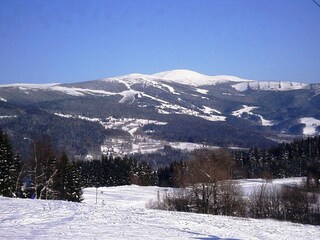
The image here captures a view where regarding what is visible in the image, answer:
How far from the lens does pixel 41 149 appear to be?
44.8m

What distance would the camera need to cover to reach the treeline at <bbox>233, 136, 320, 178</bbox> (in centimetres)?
11231

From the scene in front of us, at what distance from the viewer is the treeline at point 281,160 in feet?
368

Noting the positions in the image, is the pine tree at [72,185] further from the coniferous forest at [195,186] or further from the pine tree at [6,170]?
the pine tree at [6,170]

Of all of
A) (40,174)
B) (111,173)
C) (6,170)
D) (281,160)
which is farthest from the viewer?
(281,160)

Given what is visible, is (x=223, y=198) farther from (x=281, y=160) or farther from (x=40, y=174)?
(x=281, y=160)

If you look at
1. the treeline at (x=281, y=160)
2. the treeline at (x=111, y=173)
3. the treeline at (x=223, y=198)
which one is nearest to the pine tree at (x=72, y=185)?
the treeline at (x=223, y=198)

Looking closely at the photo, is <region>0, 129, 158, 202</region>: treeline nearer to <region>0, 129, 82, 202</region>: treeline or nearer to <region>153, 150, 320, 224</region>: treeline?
<region>0, 129, 82, 202</region>: treeline

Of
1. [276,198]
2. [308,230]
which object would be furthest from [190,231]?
[276,198]

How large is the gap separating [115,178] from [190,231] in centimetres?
7804

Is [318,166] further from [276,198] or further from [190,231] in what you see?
[190,231]

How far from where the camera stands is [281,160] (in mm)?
118188

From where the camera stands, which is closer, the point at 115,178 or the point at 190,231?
the point at 190,231

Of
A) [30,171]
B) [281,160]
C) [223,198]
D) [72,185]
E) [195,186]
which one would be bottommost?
[223,198]

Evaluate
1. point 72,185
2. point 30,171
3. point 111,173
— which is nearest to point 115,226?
point 30,171
